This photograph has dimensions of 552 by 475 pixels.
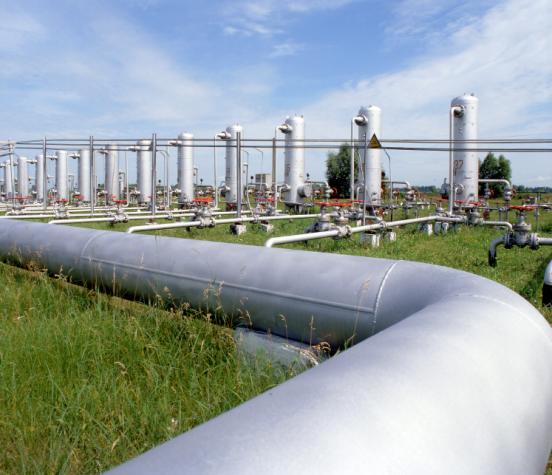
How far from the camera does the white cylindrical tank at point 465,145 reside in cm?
844

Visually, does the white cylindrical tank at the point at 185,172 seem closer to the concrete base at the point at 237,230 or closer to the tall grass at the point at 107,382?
the concrete base at the point at 237,230

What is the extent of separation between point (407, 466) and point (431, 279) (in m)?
0.91

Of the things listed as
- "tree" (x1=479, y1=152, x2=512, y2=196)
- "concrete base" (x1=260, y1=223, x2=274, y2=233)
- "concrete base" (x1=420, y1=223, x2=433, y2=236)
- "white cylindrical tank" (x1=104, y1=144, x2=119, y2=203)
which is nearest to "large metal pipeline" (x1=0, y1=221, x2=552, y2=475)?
"concrete base" (x1=260, y1=223, x2=274, y2=233)

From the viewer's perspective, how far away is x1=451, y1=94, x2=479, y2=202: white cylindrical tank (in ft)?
27.7

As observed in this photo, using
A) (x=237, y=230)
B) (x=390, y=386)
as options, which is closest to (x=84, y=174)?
(x=237, y=230)

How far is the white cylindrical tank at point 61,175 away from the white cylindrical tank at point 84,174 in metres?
0.55

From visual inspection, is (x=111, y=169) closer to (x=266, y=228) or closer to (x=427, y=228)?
(x=266, y=228)

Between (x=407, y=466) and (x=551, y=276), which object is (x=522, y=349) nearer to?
(x=407, y=466)

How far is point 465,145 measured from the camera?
836 cm

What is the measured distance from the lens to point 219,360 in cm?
192

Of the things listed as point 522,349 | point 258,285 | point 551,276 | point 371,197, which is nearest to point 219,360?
point 258,285

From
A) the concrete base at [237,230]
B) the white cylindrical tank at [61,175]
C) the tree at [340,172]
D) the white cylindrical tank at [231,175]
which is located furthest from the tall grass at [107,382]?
the tree at [340,172]

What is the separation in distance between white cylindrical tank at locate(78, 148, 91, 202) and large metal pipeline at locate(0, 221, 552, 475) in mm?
14747

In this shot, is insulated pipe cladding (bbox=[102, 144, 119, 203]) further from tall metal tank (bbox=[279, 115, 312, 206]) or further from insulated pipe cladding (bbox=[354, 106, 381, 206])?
insulated pipe cladding (bbox=[354, 106, 381, 206])
